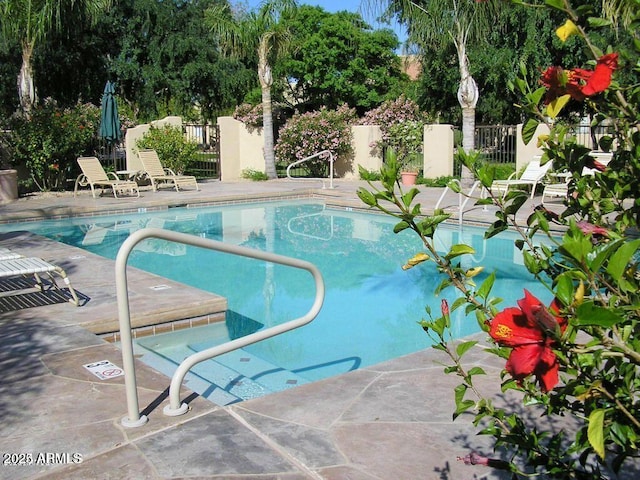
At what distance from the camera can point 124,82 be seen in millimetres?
26016

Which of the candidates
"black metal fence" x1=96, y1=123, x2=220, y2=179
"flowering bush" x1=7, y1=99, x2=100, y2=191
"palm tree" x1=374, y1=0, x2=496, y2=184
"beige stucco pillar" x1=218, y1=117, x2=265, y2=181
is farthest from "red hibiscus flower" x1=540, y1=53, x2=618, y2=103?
"beige stucco pillar" x1=218, y1=117, x2=265, y2=181

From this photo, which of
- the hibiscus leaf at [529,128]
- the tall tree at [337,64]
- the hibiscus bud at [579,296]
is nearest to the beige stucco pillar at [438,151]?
the tall tree at [337,64]

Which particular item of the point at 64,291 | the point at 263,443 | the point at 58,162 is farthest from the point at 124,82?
the point at 263,443

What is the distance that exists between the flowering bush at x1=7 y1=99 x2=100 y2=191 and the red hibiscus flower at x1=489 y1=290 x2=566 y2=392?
15.4m

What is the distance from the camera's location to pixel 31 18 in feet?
50.6

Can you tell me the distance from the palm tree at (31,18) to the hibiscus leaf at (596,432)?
16.2 m

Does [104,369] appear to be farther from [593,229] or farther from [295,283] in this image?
[295,283]

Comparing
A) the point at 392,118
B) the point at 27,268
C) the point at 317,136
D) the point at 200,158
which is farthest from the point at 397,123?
the point at 27,268

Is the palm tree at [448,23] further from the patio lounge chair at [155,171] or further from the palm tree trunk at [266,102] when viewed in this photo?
the patio lounge chair at [155,171]

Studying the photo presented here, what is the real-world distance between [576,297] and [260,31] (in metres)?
18.3

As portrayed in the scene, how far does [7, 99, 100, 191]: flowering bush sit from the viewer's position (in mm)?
15016

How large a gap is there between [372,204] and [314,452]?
1929 millimetres

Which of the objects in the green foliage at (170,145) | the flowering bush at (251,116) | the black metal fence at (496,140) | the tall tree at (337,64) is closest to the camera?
the green foliage at (170,145)

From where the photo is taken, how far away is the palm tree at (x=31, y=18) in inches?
598
